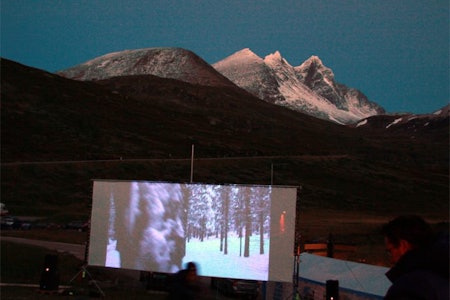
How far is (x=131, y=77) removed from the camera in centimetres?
18162

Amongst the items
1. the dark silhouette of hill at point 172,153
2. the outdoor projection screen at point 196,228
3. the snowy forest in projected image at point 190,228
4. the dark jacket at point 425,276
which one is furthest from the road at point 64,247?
the dark jacket at point 425,276

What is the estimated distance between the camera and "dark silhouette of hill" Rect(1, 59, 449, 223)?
51281 millimetres

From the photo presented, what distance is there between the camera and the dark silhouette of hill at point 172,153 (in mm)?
51281

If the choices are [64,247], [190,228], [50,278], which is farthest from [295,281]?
[64,247]

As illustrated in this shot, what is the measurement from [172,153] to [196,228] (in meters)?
60.6

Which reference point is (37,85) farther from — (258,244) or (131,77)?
(258,244)

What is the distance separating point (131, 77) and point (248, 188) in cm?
16949

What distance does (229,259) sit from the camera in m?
15.6

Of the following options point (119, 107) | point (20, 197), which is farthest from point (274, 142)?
point (20, 197)

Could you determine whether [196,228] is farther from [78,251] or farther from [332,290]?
[78,251]

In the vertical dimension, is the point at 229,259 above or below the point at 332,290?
above

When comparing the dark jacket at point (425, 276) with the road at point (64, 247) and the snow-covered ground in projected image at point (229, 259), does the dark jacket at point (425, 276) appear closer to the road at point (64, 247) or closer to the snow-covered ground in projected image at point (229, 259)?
the snow-covered ground in projected image at point (229, 259)

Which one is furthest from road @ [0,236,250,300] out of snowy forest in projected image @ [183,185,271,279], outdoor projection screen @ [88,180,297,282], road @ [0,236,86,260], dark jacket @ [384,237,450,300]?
dark jacket @ [384,237,450,300]

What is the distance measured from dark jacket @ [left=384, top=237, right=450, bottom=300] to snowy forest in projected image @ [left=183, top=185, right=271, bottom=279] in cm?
1253
